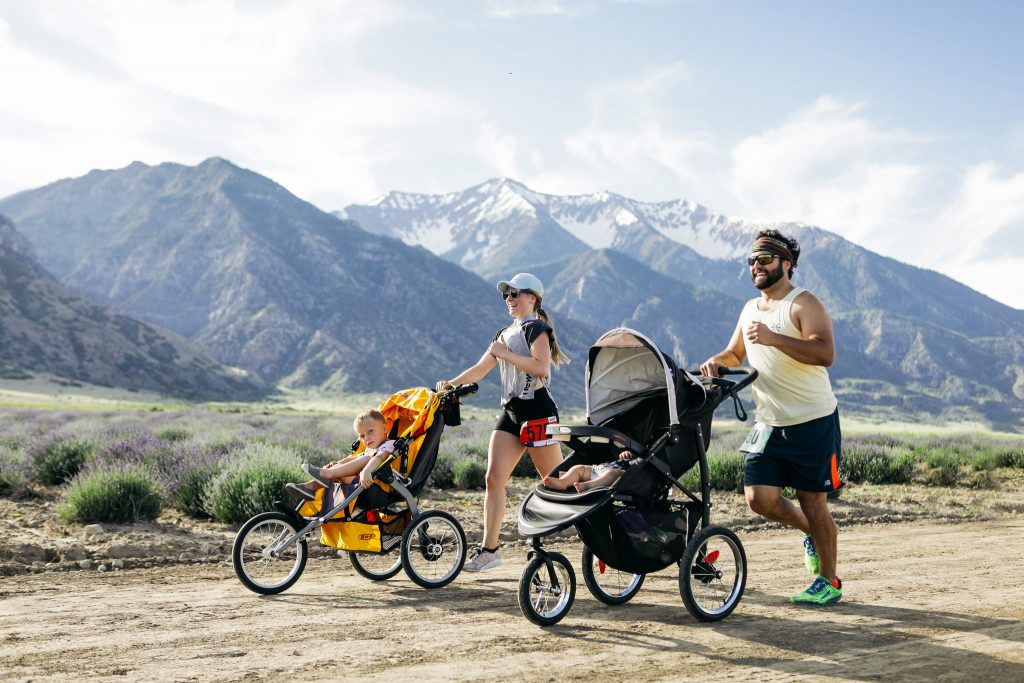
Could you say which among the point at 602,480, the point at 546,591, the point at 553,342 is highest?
the point at 553,342

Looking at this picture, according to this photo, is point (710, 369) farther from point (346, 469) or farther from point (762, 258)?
point (346, 469)

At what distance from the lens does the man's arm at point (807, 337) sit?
5.58 metres

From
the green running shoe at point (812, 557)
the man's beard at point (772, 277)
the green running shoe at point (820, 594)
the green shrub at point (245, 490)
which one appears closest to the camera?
the man's beard at point (772, 277)

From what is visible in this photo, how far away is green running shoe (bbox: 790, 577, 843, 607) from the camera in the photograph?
6199mm

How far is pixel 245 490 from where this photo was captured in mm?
9773

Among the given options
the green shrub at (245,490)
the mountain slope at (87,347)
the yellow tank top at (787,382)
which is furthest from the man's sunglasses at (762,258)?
the mountain slope at (87,347)

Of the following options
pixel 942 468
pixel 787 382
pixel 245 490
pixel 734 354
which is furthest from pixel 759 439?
pixel 942 468

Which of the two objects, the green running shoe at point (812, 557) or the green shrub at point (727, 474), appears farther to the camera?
the green shrub at point (727, 474)

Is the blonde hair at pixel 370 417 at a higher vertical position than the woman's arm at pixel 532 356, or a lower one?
lower

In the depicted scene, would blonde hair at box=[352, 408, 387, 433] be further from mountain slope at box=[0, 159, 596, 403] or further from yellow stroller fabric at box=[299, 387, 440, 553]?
mountain slope at box=[0, 159, 596, 403]

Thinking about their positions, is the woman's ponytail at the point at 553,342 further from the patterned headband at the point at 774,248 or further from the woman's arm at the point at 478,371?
the patterned headband at the point at 774,248

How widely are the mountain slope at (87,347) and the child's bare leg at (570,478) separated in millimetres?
90353

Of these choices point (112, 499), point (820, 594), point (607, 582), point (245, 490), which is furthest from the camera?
point (245, 490)

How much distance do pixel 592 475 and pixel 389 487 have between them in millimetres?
1884
